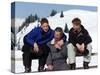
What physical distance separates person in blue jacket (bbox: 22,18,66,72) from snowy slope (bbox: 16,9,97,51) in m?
0.03

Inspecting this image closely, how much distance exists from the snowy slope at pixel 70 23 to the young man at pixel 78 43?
0.12 ft

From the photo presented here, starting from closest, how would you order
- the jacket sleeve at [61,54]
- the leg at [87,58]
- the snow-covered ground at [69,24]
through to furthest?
the snow-covered ground at [69,24] < the jacket sleeve at [61,54] < the leg at [87,58]

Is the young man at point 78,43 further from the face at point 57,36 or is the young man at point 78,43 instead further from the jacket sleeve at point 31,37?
the jacket sleeve at point 31,37

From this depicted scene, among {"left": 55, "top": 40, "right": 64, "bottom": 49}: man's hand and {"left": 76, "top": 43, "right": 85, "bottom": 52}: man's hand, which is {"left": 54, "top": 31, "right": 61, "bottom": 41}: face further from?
{"left": 76, "top": 43, "right": 85, "bottom": 52}: man's hand

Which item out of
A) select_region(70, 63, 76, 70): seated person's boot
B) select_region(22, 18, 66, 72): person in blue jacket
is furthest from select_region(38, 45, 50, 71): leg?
select_region(70, 63, 76, 70): seated person's boot

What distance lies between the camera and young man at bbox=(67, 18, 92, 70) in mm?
1715

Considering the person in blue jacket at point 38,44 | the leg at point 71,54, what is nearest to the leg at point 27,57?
the person in blue jacket at point 38,44

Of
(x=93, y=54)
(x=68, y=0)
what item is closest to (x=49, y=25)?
(x=68, y=0)

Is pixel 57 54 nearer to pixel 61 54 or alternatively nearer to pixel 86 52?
pixel 61 54

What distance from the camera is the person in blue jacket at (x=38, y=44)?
1582 mm

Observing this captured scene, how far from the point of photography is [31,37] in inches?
63.0

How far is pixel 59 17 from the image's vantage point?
5.51ft

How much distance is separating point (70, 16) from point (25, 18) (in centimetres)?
35

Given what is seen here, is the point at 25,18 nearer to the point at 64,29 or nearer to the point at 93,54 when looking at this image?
the point at 64,29
